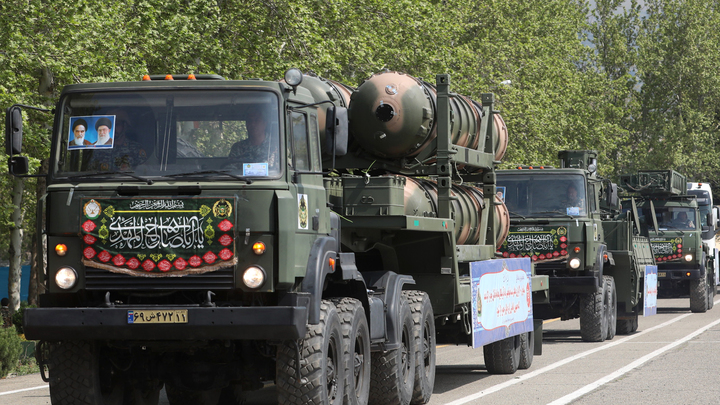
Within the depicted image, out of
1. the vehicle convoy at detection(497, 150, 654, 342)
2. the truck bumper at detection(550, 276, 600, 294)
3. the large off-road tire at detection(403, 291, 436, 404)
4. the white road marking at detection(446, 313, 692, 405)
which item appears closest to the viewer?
the large off-road tire at detection(403, 291, 436, 404)

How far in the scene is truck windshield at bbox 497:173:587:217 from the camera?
17.7 m

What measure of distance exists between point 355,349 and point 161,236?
2.27 metres

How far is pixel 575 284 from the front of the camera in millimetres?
17875

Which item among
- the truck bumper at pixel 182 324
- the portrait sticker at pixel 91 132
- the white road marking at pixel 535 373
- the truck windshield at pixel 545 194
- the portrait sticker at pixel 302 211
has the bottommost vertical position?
the white road marking at pixel 535 373

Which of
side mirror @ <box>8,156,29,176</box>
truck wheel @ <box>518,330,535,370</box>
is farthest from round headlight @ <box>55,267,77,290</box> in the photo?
truck wheel @ <box>518,330,535,370</box>

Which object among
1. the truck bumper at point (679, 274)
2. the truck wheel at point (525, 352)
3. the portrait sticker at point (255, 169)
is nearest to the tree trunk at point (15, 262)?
the truck wheel at point (525, 352)

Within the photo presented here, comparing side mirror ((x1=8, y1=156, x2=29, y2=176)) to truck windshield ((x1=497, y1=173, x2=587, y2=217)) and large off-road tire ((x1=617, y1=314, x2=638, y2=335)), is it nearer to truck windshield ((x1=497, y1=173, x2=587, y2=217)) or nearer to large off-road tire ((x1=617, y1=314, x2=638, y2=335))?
truck windshield ((x1=497, y1=173, x2=587, y2=217))

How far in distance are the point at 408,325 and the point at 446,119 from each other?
8.14ft

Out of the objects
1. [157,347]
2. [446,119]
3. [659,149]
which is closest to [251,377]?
[157,347]

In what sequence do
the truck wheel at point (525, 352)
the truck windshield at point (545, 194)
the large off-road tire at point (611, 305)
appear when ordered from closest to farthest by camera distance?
the truck wheel at point (525, 352) < the truck windshield at point (545, 194) < the large off-road tire at point (611, 305)

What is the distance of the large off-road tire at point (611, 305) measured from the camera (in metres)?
19.2

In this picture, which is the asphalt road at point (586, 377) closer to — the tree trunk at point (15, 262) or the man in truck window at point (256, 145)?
the man in truck window at point (256, 145)

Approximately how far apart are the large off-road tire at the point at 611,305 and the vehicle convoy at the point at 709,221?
10.3 m

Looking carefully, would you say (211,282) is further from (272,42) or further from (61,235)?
(272,42)
